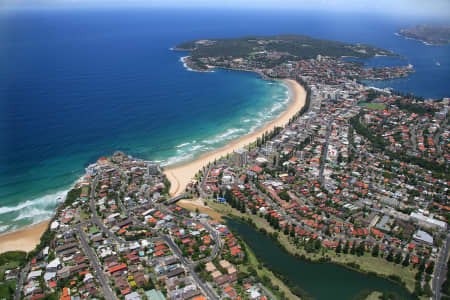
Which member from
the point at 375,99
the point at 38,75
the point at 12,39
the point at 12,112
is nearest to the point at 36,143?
the point at 12,112

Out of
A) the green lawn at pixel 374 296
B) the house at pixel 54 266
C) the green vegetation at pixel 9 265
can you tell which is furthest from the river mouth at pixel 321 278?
the green vegetation at pixel 9 265

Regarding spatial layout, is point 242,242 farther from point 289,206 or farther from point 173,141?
point 173,141

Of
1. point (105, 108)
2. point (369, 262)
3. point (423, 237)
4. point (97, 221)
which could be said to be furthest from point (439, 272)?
point (105, 108)

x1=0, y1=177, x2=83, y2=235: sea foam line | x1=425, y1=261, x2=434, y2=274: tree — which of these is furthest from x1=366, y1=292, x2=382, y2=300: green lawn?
x1=0, y1=177, x2=83, y2=235: sea foam line

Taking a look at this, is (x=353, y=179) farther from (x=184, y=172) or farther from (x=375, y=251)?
(x=184, y=172)

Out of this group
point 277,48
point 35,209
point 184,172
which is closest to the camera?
point 35,209

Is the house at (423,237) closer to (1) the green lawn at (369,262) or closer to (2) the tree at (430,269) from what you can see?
(2) the tree at (430,269)
